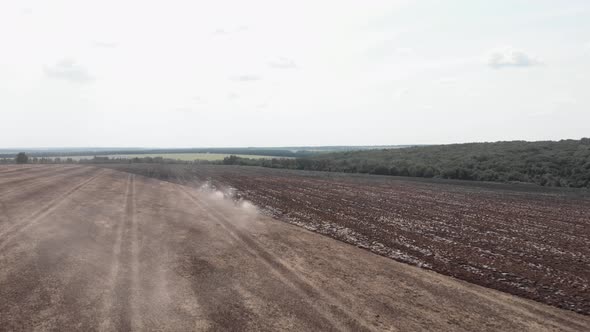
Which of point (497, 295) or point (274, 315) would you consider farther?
point (497, 295)

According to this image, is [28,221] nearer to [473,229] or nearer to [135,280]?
[135,280]

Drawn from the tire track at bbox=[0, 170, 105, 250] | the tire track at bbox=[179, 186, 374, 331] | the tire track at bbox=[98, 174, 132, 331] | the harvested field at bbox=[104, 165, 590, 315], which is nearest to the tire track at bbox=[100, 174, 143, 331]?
the tire track at bbox=[98, 174, 132, 331]

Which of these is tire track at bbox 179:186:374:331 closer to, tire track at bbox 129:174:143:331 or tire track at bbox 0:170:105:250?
tire track at bbox 129:174:143:331

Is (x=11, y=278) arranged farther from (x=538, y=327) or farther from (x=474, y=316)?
(x=538, y=327)

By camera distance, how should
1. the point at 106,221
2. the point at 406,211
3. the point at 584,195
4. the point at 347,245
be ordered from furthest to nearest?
the point at 584,195 → the point at 406,211 → the point at 106,221 → the point at 347,245

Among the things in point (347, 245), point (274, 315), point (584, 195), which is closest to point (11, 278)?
point (274, 315)

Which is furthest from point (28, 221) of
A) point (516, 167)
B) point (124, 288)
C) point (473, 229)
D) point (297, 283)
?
point (516, 167)

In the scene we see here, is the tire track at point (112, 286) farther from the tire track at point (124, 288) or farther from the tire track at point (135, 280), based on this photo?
the tire track at point (135, 280)
